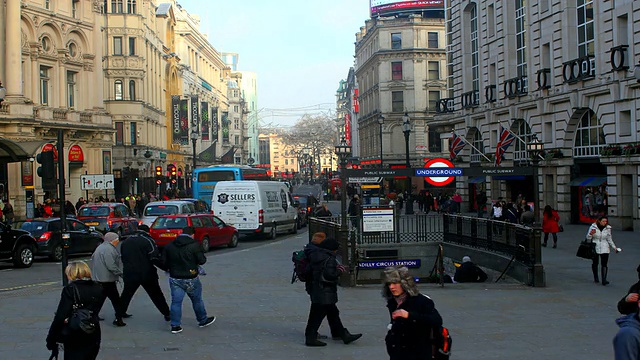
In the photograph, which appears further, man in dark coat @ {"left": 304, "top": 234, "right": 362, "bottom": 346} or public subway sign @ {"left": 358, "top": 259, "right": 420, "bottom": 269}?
public subway sign @ {"left": 358, "top": 259, "right": 420, "bottom": 269}

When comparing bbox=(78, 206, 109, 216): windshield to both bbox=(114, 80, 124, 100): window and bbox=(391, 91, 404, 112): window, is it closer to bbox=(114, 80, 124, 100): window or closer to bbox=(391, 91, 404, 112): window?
bbox=(114, 80, 124, 100): window

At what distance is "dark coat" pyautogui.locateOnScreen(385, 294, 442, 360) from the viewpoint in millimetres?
6055

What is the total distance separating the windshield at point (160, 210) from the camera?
28.5m

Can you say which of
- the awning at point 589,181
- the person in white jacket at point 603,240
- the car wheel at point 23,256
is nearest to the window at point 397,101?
the awning at point 589,181

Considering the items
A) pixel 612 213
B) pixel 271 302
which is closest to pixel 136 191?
pixel 612 213

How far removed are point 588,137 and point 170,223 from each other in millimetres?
19095

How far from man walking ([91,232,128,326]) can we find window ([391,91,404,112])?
63.0m

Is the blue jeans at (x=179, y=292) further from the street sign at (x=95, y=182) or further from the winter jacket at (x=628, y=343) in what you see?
the street sign at (x=95, y=182)

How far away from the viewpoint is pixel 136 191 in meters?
63.2

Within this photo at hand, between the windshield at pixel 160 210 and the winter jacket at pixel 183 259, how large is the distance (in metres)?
17.8

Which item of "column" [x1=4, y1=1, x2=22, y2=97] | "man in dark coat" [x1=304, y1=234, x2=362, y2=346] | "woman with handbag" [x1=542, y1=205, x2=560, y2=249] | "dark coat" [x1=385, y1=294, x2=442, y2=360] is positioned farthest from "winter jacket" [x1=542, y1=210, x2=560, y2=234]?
"column" [x1=4, y1=1, x2=22, y2=97]

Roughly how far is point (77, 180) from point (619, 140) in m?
35.2

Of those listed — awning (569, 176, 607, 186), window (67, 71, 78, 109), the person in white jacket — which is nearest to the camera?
the person in white jacket

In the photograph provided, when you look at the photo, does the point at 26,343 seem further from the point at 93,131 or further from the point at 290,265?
the point at 93,131
